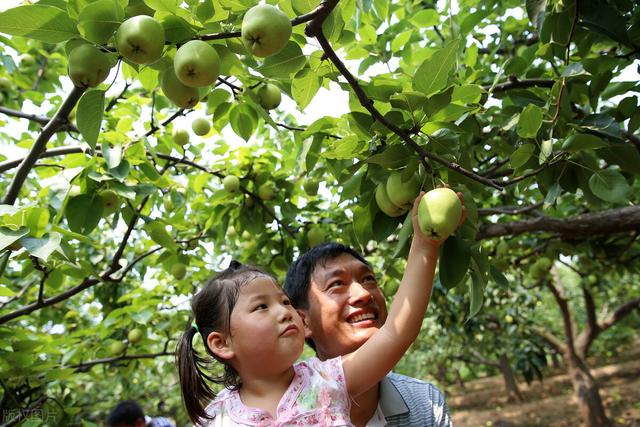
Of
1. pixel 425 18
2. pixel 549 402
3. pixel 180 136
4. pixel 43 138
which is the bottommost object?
pixel 549 402

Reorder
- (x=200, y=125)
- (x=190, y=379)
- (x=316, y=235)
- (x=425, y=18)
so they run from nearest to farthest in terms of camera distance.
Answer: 1. (x=190, y=379)
2. (x=425, y=18)
3. (x=200, y=125)
4. (x=316, y=235)

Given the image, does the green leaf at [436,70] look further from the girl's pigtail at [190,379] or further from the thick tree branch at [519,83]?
the girl's pigtail at [190,379]

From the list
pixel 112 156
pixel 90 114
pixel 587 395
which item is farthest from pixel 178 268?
pixel 587 395

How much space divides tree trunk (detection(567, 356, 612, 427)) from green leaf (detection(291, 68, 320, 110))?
25.7 ft

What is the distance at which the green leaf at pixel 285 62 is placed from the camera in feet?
4.91

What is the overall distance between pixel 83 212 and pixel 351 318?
Answer: 1.20m

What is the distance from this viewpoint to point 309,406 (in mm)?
1563

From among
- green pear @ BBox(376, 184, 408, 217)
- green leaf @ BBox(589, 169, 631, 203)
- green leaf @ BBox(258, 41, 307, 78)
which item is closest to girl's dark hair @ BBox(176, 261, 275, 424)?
green pear @ BBox(376, 184, 408, 217)

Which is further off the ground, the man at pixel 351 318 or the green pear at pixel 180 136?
the green pear at pixel 180 136

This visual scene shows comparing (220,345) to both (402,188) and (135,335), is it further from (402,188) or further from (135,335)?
(135,335)

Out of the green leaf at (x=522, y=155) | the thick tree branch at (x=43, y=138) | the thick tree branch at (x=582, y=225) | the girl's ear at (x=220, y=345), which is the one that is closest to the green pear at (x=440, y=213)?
the green leaf at (x=522, y=155)

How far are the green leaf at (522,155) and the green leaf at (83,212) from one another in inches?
65.5

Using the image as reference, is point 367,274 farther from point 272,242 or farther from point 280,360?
point 272,242

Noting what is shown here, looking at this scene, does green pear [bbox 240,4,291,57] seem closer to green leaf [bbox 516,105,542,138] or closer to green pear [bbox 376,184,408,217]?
green pear [bbox 376,184,408,217]
